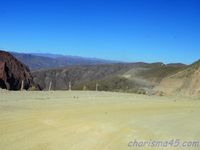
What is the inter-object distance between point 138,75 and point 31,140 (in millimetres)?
95037

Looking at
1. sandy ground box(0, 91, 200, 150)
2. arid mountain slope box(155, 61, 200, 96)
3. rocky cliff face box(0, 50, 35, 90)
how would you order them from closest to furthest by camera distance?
sandy ground box(0, 91, 200, 150) < arid mountain slope box(155, 61, 200, 96) < rocky cliff face box(0, 50, 35, 90)

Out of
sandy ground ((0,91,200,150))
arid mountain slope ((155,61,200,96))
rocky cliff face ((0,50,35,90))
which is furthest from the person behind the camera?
rocky cliff face ((0,50,35,90))

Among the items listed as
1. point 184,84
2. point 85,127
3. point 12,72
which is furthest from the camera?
point 12,72

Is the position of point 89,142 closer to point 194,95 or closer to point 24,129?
point 24,129

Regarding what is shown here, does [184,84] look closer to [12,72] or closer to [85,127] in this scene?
[85,127]

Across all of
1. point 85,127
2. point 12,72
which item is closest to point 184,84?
point 85,127

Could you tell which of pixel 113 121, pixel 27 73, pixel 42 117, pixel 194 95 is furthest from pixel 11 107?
pixel 27 73

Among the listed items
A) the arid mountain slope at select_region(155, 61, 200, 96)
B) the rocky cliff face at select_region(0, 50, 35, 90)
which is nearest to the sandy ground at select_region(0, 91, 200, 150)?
the arid mountain slope at select_region(155, 61, 200, 96)

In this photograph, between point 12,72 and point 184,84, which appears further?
point 12,72

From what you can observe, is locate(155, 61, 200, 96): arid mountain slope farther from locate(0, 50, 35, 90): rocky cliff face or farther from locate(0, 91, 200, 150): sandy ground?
locate(0, 50, 35, 90): rocky cliff face

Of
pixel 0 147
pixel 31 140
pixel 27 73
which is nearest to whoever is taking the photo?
pixel 0 147

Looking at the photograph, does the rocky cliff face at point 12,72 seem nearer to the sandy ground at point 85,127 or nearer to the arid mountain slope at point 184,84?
the arid mountain slope at point 184,84

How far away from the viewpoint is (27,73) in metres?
108

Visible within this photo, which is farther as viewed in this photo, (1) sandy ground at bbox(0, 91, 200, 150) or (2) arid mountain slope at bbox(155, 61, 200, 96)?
(2) arid mountain slope at bbox(155, 61, 200, 96)
